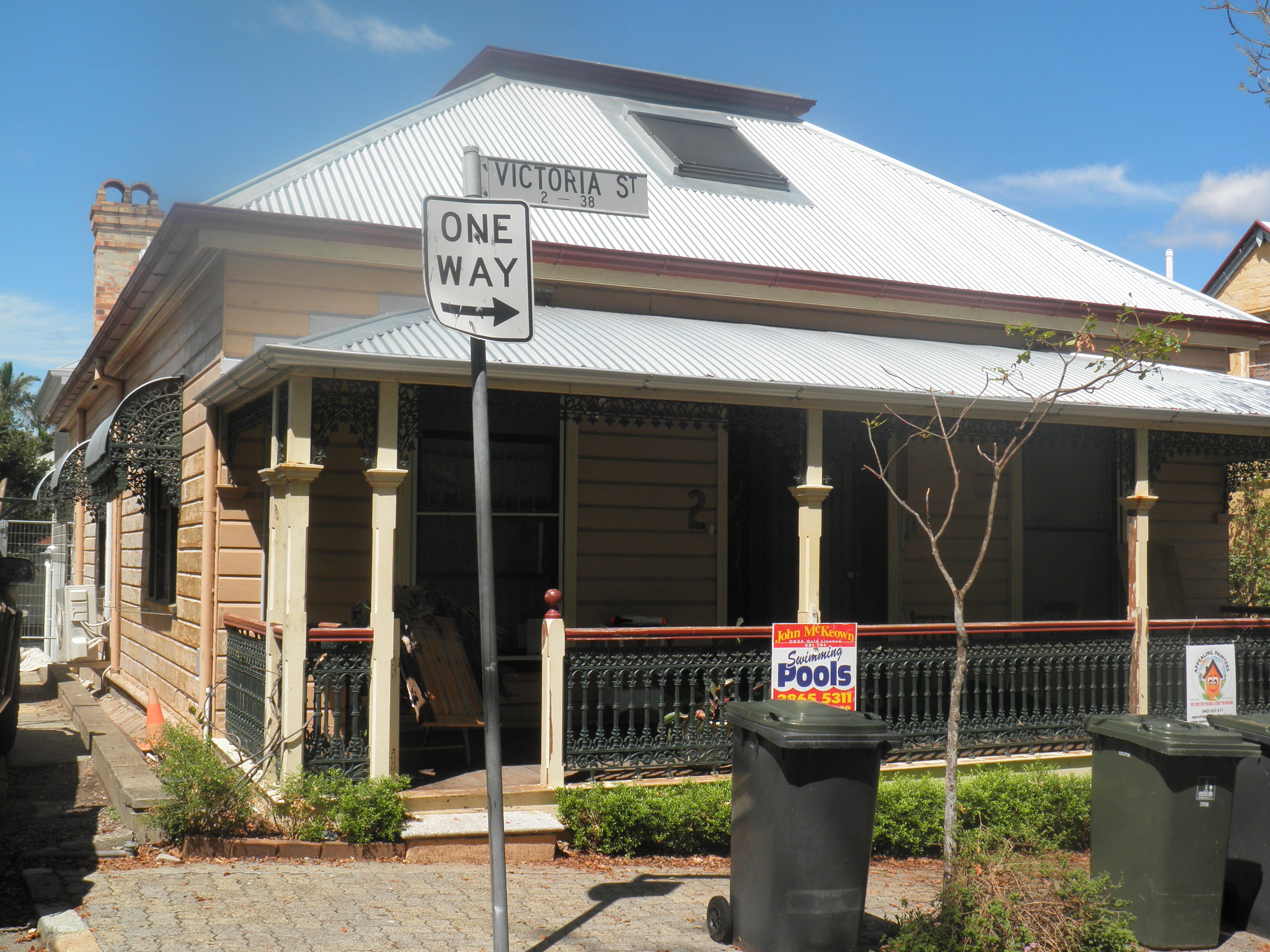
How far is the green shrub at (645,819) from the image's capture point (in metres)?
7.02

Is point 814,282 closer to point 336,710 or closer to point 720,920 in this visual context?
point 336,710

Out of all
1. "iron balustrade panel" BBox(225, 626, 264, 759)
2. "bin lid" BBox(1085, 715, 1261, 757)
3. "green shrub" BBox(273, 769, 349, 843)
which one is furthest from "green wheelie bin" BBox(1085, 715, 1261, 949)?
"iron balustrade panel" BBox(225, 626, 264, 759)

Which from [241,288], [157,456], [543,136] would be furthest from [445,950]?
[543,136]

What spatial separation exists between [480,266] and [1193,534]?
10734 mm

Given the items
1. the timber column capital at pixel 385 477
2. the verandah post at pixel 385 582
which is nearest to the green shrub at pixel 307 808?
the verandah post at pixel 385 582

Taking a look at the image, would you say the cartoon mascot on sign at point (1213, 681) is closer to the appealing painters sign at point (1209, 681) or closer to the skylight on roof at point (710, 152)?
the appealing painters sign at point (1209, 681)

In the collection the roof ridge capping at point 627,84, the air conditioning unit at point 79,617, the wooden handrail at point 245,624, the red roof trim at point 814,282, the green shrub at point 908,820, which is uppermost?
the roof ridge capping at point 627,84

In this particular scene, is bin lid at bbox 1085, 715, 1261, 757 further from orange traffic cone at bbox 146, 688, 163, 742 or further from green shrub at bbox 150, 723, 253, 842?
orange traffic cone at bbox 146, 688, 163, 742

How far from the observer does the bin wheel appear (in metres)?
5.30

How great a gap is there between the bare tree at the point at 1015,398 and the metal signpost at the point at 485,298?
6.03ft

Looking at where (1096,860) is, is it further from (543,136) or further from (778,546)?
(543,136)

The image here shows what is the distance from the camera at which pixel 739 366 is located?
8398mm

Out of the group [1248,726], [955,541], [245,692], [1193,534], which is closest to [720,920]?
[1248,726]

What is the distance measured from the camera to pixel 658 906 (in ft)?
19.7
